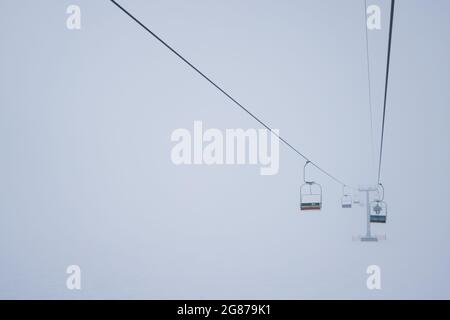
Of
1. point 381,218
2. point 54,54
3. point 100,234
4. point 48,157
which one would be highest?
point 54,54

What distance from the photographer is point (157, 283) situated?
7.88m

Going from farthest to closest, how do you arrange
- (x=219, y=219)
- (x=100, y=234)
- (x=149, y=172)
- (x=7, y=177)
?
(x=149, y=172) < (x=7, y=177) < (x=219, y=219) < (x=100, y=234)

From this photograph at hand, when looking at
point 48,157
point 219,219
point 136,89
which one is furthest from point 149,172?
point 136,89

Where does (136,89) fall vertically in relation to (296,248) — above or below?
above

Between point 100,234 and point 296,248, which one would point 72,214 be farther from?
point 296,248

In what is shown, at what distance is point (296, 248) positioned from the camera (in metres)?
11.3

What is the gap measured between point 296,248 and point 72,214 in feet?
48.6

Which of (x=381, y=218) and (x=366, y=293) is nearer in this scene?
(x=366, y=293)

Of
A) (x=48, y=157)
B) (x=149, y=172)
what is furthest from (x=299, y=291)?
(x=48, y=157)

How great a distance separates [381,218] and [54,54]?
11713 cm

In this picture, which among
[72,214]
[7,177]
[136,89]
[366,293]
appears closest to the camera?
[366,293]

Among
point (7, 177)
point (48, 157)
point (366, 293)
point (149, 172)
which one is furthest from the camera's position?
point (48, 157)
